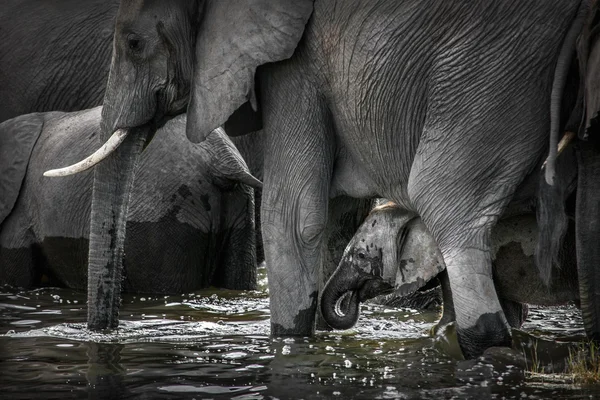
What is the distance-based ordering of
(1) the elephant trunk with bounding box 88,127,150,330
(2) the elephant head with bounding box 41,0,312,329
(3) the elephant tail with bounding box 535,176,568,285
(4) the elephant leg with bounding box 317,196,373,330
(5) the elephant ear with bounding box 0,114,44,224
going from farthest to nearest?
1. (5) the elephant ear with bounding box 0,114,44,224
2. (4) the elephant leg with bounding box 317,196,373,330
3. (1) the elephant trunk with bounding box 88,127,150,330
4. (2) the elephant head with bounding box 41,0,312,329
5. (3) the elephant tail with bounding box 535,176,568,285

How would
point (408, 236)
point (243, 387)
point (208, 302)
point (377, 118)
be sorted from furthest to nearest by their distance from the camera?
point (208, 302) < point (408, 236) < point (377, 118) < point (243, 387)

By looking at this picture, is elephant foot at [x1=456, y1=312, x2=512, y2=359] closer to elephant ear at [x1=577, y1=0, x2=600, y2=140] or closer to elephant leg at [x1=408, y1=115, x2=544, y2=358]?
elephant leg at [x1=408, y1=115, x2=544, y2=358]

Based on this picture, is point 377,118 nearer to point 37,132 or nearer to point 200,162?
point 200,162

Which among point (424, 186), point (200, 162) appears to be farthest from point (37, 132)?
point (424, 186)

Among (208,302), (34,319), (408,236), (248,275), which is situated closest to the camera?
(408,236)

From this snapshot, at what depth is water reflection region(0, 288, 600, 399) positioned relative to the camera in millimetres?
4746

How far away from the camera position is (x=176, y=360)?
17.8 ft

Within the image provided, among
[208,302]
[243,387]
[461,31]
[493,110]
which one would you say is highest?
[461,31]

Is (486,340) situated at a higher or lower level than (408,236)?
lower

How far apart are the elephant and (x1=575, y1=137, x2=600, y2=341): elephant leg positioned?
16.5ft

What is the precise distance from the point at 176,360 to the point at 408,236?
1.26 meters

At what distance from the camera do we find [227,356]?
5.50m

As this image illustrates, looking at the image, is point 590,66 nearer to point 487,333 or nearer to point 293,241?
point 487,333

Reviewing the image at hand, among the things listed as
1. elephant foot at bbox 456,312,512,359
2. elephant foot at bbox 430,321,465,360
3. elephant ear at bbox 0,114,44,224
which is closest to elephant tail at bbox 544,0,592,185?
elephant foot at bbox 456,312,512,359
